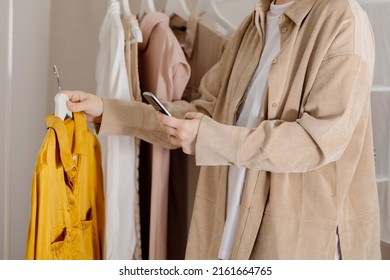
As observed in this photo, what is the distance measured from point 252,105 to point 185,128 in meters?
0.18

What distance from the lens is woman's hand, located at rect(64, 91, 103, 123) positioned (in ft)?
3.90

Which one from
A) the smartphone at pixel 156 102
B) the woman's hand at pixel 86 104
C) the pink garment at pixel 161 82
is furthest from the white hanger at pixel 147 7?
the smartphone at pixel 156 102

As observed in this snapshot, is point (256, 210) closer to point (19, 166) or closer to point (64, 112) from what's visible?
point (64, 112)

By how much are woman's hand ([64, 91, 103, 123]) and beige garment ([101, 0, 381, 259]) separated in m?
0.31

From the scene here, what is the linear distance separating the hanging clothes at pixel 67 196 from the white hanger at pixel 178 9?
1.55ft

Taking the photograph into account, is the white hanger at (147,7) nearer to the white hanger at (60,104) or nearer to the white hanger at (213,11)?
the white hanger at (213,11)

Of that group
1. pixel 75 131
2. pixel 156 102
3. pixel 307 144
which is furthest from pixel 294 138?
pixel 75 131

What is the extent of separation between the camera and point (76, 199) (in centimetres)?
115

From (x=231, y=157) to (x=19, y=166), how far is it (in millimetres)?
896

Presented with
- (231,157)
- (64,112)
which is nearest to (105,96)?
(64,112)

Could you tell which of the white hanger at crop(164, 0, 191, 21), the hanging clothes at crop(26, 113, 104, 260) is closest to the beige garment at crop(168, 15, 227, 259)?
the white hanger at crop(164, 0, 191, 21)

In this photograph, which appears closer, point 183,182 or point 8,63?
point 8,63

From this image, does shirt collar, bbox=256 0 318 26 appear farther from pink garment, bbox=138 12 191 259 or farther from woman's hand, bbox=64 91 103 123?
woman's hand, bbox=64 91 103 123

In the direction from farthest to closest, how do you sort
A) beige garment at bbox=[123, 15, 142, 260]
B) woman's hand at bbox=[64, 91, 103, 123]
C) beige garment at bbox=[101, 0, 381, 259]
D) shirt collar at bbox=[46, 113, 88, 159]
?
1. beige garment at bbox=[123, 15, 142, 260]
2. woman's hand at bbox=[64, 91, 103, 123]
3. shirt collar at bbox=[46, 113, 88, 159]
4. beige garment at bbox=[101, 0, 381, 259]
